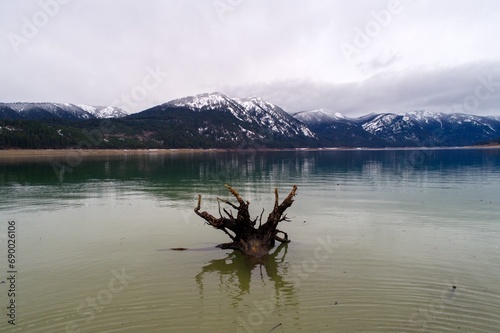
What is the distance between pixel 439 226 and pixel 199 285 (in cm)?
1797

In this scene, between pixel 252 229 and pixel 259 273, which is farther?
pixel 252 229

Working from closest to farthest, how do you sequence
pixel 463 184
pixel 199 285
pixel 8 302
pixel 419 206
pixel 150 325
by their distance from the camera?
pixel 150 325, pixel 8 302, pixel 199 285, pixel 419 206, pixel 463 184

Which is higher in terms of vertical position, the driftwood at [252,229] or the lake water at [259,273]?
the driftwood at [252,229]

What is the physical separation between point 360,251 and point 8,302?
15.6 meters

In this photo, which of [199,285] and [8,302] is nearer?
[8,302]

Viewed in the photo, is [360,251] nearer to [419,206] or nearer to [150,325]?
[150,325]

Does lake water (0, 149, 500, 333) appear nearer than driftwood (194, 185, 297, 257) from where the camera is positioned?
Yes

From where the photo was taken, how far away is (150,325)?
11.4 meters

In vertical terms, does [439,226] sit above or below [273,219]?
below

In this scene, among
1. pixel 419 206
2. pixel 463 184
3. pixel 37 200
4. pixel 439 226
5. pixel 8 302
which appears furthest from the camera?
pixel 463 184

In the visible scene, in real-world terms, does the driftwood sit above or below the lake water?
above

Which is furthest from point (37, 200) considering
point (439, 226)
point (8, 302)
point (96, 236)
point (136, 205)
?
point (439, 226)

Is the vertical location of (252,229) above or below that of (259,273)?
above

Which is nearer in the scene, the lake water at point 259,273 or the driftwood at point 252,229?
the lake water at point 259,273
